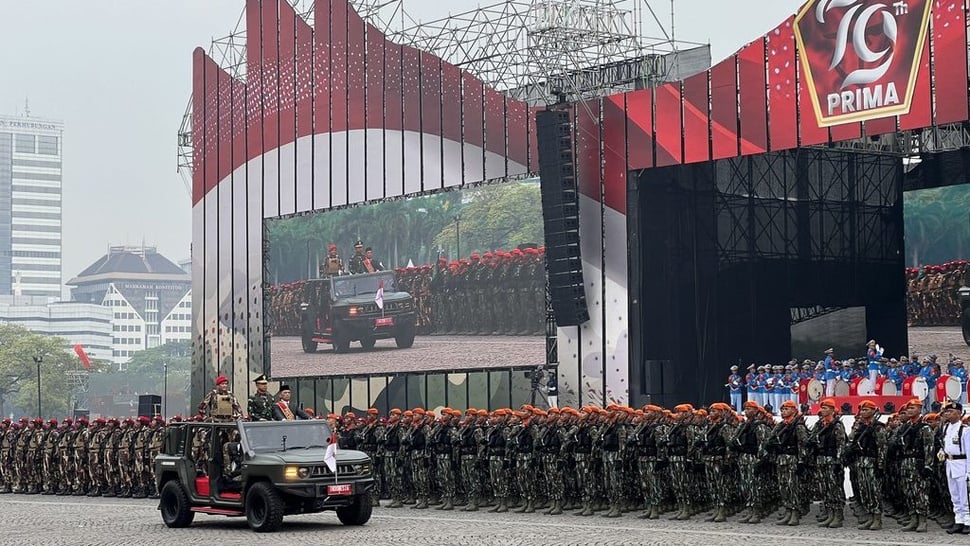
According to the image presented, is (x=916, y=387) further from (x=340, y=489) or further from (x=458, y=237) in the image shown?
(x=340, y=489)

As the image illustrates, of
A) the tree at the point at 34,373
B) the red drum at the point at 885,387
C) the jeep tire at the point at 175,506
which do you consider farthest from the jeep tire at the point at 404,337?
the tree at the point at 34,373

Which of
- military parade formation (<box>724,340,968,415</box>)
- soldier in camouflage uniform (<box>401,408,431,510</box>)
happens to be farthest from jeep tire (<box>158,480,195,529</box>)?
military parade formation (<box>724,340,968,415</box>)

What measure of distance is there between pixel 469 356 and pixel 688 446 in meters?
17.9

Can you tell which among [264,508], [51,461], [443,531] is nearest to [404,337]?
[51,461]

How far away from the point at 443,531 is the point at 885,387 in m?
16.3

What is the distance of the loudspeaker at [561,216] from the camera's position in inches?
1339

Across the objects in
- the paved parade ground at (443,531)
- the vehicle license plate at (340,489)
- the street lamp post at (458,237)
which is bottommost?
the paved parade ground at (443,531)

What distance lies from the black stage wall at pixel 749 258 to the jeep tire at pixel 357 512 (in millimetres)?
13318

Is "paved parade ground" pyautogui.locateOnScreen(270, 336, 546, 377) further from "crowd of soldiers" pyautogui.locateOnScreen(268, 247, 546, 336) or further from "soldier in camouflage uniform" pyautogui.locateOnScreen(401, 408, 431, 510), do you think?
"soldier in camouflage uniform" pyautogui.locateOnScreen(401, 408, 431, 510)

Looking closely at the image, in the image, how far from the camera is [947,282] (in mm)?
38500

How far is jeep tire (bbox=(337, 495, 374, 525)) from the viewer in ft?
64.7

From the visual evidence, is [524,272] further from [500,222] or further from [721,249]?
[721,249]

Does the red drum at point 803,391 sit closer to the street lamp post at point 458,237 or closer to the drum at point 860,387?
the drum at point 860,387

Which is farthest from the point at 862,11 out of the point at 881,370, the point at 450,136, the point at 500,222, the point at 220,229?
the point at 220,229
